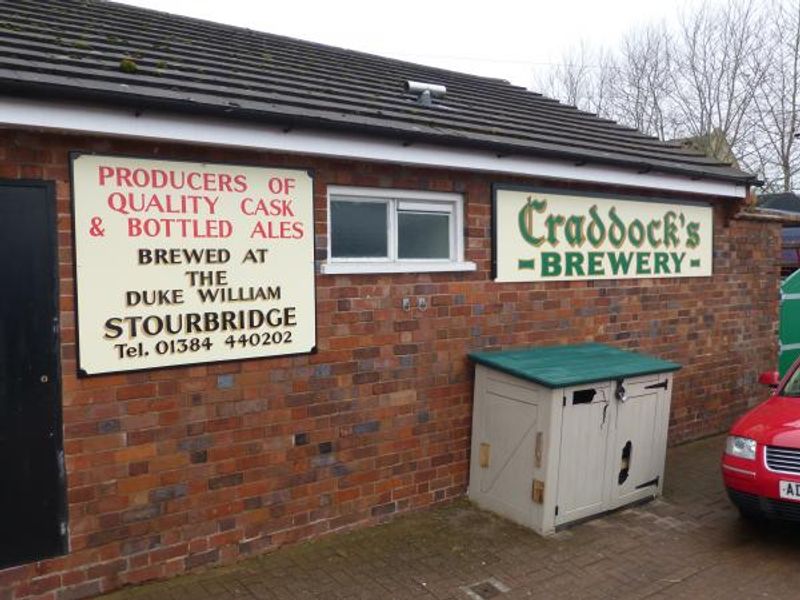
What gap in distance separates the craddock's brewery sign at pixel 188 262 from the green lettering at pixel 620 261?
340 cm

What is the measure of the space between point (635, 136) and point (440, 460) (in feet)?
17.7

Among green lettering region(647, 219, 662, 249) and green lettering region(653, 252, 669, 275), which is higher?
green lettering region(647, 219, 662, 249)

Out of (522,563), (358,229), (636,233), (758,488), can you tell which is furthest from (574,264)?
(522,563)

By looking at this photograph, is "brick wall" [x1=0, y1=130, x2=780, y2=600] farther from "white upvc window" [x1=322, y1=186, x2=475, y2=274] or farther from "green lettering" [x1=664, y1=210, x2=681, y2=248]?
"green lettering" [x1=664, y1=210, x2=681, y2=248]

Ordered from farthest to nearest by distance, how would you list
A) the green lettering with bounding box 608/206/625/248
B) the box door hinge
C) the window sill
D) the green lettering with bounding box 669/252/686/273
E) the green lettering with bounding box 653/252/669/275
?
the green lettering with bounding box 669/252/686/273 → the green lettering with bounding box 653/252/669/275 → the green lettering with bounding box 608/206/625/248 → the box door hinge → the window sill

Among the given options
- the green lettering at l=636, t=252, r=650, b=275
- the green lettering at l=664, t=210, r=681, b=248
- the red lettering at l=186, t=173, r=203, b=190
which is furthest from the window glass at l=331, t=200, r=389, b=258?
the green lettering at l=664, t=210, r=681, b=248

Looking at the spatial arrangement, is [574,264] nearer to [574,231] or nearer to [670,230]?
[574,231]

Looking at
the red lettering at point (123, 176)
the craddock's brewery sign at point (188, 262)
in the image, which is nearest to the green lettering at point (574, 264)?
the craddock's brewery sign at point (188, 262)

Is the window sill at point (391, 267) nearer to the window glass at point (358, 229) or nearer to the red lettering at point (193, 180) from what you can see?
the window glass at point (358, 229)

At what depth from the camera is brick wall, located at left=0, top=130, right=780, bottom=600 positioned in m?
4.12

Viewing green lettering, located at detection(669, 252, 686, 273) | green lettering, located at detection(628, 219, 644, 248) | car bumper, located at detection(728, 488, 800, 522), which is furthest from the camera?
green lettering, located at detection(669, 252, 686, 273)

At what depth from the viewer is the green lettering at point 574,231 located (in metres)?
6.55

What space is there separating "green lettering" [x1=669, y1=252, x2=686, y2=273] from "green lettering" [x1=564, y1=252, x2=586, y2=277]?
1479 mm

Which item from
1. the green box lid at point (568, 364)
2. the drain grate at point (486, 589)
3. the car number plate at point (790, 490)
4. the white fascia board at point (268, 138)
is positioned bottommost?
the drain grate at point (486, 589)
